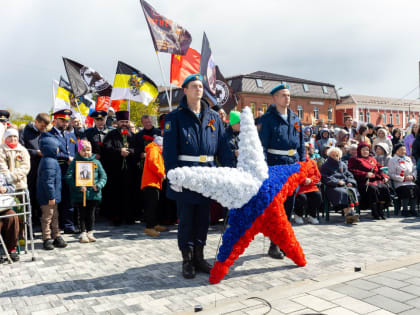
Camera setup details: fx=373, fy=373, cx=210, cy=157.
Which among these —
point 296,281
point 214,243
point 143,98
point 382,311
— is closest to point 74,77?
point 143,98

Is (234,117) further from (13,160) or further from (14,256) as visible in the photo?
(14,256)

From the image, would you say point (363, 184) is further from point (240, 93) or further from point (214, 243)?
point (240, 93)

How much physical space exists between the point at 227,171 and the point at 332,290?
5.23 ft

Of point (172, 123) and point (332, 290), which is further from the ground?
point (172, 123)

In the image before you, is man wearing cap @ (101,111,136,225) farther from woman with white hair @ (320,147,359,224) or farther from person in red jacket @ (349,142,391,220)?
person in red jacket @ (349,142,391,220)

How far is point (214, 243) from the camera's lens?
6082 millimetres

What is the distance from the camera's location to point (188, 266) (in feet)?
14.4

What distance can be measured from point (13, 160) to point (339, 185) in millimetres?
6217

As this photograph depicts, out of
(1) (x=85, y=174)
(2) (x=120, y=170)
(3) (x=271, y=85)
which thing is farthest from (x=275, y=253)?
(3) (x=271, y=85)

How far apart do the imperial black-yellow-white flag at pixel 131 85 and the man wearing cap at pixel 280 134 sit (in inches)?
209

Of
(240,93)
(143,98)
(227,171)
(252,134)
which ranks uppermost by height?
(240,93)

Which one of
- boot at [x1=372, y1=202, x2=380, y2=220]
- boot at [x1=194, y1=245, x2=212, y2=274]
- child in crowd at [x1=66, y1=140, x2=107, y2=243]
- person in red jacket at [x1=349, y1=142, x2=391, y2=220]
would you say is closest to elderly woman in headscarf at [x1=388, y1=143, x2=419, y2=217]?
person in red jacket at [x1=349, y1=142, x2=391, y2=220]

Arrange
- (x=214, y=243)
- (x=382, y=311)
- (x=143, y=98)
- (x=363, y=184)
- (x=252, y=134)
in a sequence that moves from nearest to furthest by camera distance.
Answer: (x=382, y=311), (x=252, y=134), (x=214, y=243), (x=363, y=184), (x=143, y=98)

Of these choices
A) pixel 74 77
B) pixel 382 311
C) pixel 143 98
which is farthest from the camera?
pixel 74 77
